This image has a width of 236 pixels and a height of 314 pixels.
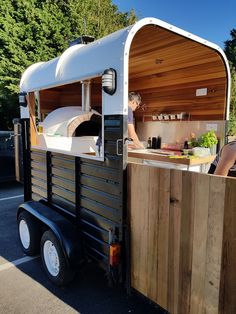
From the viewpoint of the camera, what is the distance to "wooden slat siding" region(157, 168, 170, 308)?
1926 mm

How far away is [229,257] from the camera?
62.1 inches

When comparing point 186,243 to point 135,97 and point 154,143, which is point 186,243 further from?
point 135,97

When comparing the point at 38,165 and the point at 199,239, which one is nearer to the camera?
the point at 199,239

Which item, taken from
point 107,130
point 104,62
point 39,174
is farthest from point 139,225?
point 39,174

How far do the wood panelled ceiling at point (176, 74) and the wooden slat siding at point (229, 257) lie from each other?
1777 millimetres

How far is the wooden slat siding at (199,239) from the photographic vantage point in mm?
1676

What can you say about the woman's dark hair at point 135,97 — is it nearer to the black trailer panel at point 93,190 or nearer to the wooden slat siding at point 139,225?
the black trailer panel at point 93,190

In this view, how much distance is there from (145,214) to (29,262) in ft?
7.17

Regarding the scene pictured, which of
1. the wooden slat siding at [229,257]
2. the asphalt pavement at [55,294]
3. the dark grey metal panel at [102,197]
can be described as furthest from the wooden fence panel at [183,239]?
the asphalt pavement at [55,294]

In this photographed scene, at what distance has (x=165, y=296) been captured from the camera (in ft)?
6.62

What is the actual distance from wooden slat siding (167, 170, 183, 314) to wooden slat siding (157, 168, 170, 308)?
1.3 inches

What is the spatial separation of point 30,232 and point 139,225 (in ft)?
5.97

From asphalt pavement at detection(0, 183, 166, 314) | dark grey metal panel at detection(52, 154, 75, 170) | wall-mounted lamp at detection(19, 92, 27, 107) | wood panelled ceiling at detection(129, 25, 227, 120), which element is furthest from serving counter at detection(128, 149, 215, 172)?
wall-mounted lamp at detection(19, 92, 27, 107)

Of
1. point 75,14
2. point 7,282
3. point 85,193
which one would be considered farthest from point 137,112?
point 75,14
